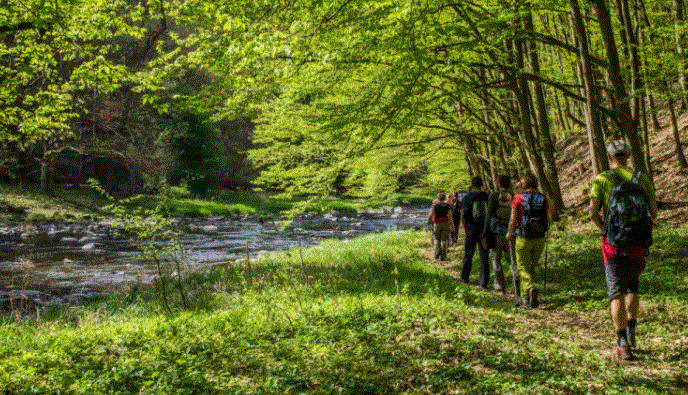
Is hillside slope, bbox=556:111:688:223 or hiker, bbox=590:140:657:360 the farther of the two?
hillside slope, bbox=556:111:688:223

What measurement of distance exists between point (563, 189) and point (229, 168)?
39.6 metres

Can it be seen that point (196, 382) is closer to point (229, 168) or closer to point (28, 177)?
point (28, 177)

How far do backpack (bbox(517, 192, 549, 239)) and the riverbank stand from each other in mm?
1130

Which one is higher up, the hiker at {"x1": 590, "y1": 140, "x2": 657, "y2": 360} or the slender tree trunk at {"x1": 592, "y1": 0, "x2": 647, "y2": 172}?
the slender tree trunk at {"x1": 592, "y1": 0, "x2": 647, "y2": 172}

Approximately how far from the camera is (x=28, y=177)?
4078 cm

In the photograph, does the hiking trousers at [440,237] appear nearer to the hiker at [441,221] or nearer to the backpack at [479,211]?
the hiker at [441,221]

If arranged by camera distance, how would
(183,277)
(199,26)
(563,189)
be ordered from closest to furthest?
(199,26) < (183,277) < (563,189)

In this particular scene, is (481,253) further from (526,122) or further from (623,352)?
(526,122)

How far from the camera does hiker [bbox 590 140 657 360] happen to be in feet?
15.3

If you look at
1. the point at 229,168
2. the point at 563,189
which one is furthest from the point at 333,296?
the point at 229,168

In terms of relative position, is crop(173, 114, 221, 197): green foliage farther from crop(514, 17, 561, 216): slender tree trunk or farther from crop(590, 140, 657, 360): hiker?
crop(590, 140, 657, 360): hiker

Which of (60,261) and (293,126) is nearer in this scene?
(293,126)

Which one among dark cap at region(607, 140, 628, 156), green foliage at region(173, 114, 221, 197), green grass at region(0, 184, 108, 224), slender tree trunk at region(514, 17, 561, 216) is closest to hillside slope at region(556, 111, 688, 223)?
slender tree trunk at region(514, 17, 561, 216)

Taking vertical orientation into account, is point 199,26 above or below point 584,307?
above
